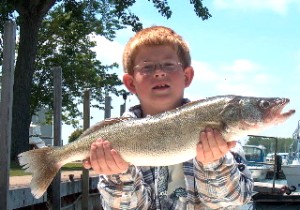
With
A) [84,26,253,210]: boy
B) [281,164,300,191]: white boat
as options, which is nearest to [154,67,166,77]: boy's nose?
[84,26,253,210]: boy

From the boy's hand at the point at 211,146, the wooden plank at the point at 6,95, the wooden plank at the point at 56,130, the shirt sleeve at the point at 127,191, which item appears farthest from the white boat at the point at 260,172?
the boy's hand at the point at 211,146

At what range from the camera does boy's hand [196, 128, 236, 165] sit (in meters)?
2.90

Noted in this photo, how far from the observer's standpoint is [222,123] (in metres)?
2.95

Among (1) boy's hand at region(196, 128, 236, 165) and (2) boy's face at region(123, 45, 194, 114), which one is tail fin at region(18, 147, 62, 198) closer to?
(2) boy's face at region(123, 45, 194, 114)

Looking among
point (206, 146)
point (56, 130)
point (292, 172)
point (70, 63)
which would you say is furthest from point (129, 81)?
point (70, 63)

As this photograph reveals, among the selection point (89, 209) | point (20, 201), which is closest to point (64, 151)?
→ point (20, 201)

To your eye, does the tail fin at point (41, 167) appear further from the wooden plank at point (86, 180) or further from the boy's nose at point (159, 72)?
the wooden plank at point (86, 180)

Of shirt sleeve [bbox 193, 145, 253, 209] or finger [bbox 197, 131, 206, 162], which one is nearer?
finger [bbox 197, 131, 206, 162]

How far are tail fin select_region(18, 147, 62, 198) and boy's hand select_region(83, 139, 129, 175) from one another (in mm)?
387

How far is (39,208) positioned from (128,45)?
7.17 meters

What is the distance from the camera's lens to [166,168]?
10.8 feet

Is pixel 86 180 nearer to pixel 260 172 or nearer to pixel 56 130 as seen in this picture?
pixel 56 130

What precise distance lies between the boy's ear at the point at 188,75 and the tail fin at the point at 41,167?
911 millimetres

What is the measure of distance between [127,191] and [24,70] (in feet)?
51.6
